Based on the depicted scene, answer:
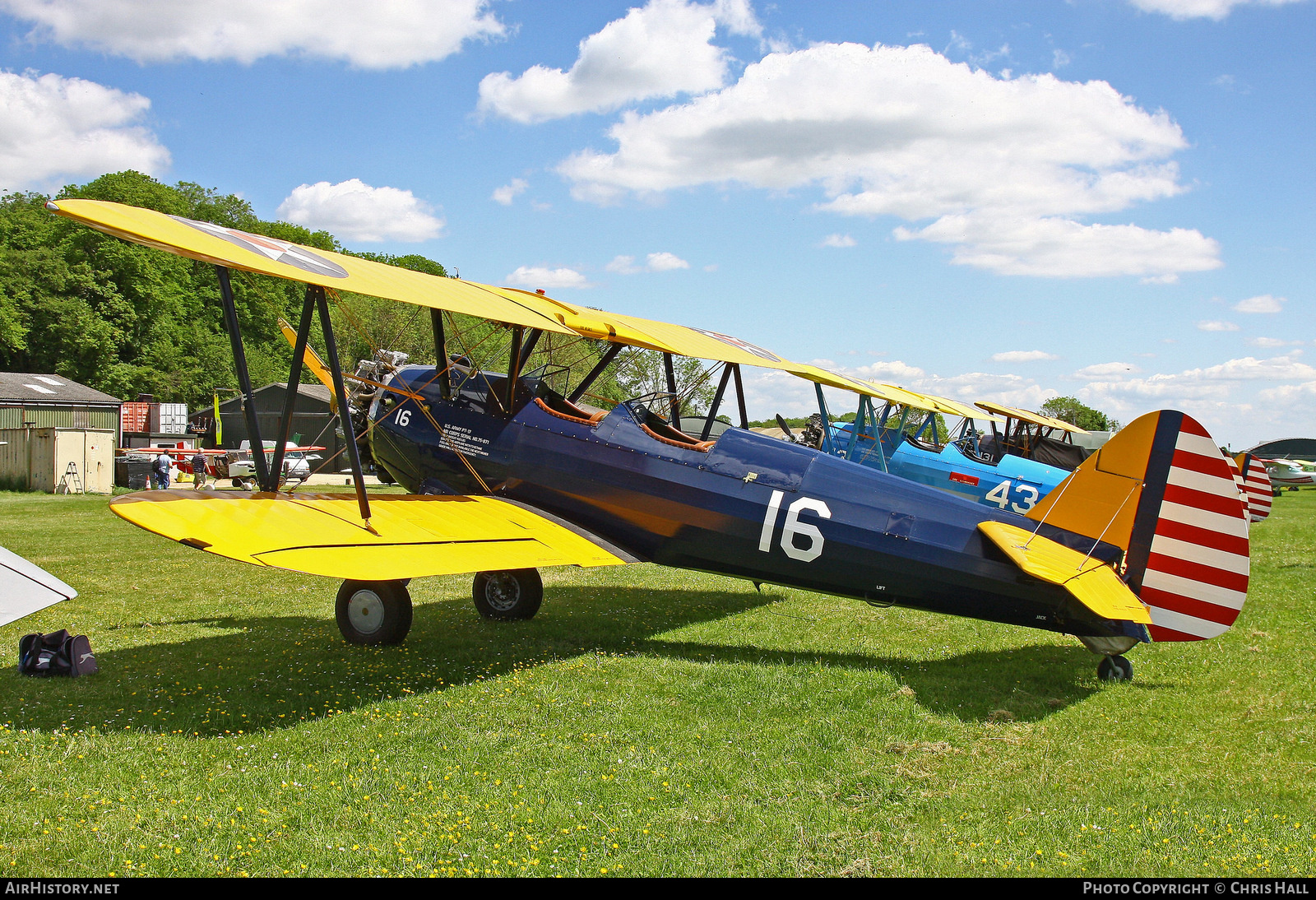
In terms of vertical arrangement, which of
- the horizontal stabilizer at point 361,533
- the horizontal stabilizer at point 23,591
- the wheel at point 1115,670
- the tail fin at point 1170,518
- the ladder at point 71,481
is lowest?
the ladder at point 71,481

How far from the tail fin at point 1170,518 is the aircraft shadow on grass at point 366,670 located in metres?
0.80

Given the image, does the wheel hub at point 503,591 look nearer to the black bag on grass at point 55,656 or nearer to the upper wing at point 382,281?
the upper wing at point 382,281

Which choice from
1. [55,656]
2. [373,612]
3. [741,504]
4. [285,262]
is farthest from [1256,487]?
[55,656]

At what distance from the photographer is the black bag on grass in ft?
17.8

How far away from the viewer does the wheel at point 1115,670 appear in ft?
18.4

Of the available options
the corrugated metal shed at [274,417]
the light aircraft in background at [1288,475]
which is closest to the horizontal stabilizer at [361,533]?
the corrugated metal shed at [274,417]

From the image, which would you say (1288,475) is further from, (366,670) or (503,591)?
(366,670)

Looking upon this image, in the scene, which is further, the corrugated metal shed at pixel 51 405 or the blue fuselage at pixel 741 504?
the corrugated metal shed at pixel 51 405

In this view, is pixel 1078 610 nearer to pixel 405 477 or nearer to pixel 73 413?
pixel 405 477

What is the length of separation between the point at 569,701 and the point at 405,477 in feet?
12.1

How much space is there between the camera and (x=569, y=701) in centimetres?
516

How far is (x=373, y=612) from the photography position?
20.7 ft

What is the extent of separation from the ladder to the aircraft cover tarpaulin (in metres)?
18.8
